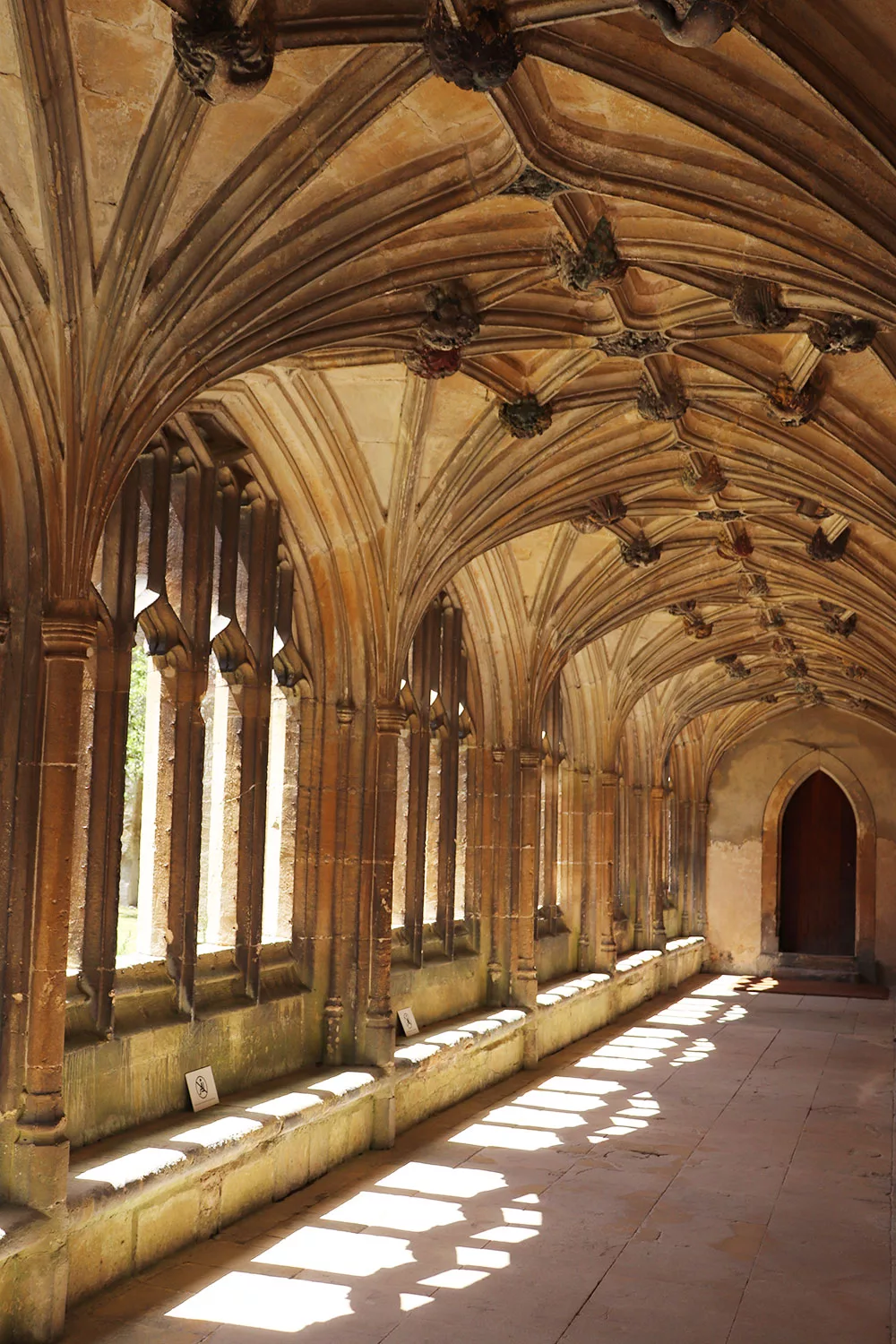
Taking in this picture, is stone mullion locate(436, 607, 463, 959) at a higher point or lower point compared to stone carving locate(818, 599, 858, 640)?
lower

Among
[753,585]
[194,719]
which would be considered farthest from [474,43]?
[753,585]

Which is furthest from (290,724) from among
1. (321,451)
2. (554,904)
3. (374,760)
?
(554,904)

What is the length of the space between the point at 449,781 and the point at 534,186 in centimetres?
582

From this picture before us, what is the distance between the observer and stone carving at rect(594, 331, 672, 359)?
660 cm

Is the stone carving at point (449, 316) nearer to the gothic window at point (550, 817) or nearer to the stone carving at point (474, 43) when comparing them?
the stone carving at point (474, 43)

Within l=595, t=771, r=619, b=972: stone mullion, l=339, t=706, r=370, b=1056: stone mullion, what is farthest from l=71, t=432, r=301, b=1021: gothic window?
l=595, t=771, r=619, b=972: stone mullion

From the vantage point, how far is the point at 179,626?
6.54m

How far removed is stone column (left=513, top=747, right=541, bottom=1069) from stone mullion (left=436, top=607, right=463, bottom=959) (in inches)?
32.2

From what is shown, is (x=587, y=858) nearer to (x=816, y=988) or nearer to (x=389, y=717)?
(x=816, y=988)

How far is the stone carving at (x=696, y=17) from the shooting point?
3416 mm

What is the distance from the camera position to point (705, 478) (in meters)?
8.88

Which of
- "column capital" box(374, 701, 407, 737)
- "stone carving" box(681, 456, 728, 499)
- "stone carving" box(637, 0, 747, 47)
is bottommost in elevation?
"column capital" box(374, 701, 407, 737)

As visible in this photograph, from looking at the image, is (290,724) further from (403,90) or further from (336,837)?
(403,90)

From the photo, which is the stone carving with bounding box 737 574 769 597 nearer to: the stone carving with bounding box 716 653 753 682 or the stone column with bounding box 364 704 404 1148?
the stone carving with bounding box 716 653 753 682
